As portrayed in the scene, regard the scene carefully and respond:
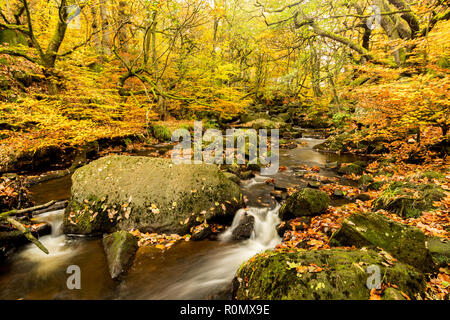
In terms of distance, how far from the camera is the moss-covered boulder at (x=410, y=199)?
14.1 ft

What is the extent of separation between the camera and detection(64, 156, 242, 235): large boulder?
4793 millimetres

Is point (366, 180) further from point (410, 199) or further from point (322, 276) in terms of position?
point (322, 276)

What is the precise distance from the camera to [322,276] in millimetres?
2211

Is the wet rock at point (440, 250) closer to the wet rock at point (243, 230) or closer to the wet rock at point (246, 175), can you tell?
the wet rock at point (243, 230)

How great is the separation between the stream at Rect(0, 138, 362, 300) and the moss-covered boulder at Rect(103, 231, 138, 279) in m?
0.12

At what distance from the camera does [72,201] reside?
4941mm

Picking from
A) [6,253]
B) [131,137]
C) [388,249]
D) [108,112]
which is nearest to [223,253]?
[388,249]

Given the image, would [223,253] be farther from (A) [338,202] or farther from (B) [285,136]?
(B) [285,136]

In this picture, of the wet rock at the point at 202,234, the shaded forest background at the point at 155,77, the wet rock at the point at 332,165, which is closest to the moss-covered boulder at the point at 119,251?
the wet rock at the point at 202,234

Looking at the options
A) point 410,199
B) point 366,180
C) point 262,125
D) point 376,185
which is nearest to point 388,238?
point 410,199

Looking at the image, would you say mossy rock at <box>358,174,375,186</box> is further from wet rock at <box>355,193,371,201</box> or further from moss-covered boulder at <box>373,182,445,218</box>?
moss-covered boulder at <box>373,182,445,218</box>

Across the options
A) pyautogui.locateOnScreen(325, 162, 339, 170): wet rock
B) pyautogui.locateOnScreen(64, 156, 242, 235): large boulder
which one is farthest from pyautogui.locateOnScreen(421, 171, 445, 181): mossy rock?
pyautogui.locateOnScreen(64, 156, 242, 235): large boulder
